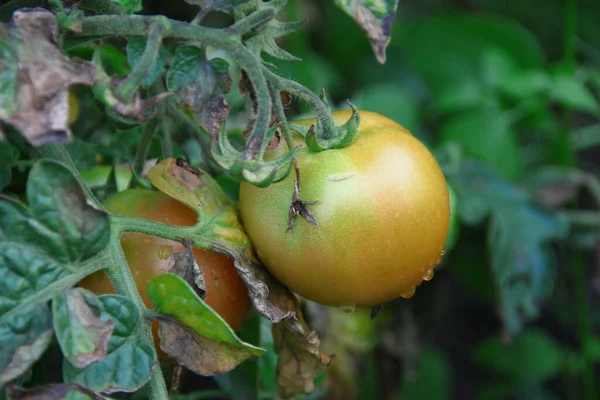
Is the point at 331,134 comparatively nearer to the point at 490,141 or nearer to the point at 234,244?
the point at 234,244

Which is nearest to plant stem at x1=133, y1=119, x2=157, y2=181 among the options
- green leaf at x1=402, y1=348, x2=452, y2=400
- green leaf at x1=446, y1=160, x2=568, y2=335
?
green leaf at x1=446, y1=160, x2=568, y2=335

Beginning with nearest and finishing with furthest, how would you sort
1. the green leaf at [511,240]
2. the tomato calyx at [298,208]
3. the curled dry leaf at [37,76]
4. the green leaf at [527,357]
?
the curled dry leaf at [37,76]
the tomato calyx at [298,208]
the green leaf at [511,240]
the green leaf at [527,357]

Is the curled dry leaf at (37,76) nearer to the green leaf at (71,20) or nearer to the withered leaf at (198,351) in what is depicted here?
the green leaf at (71,20)

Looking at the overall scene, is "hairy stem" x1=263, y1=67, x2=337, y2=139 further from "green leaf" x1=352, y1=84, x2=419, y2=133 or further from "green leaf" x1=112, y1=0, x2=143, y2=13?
"green leaf" x1=352, y1=84, x2=419, y2=133

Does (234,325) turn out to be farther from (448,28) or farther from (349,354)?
(448,28)

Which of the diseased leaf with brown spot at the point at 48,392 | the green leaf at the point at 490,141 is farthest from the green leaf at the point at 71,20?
the green leaf at the point at 490,141

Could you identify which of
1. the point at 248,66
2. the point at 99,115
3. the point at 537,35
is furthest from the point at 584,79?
the point at 248,66

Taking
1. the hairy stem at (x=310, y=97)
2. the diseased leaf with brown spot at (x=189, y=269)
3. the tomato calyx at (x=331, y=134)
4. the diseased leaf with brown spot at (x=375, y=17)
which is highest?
the diseased leaf with brown spot at (x=375, y=17)
